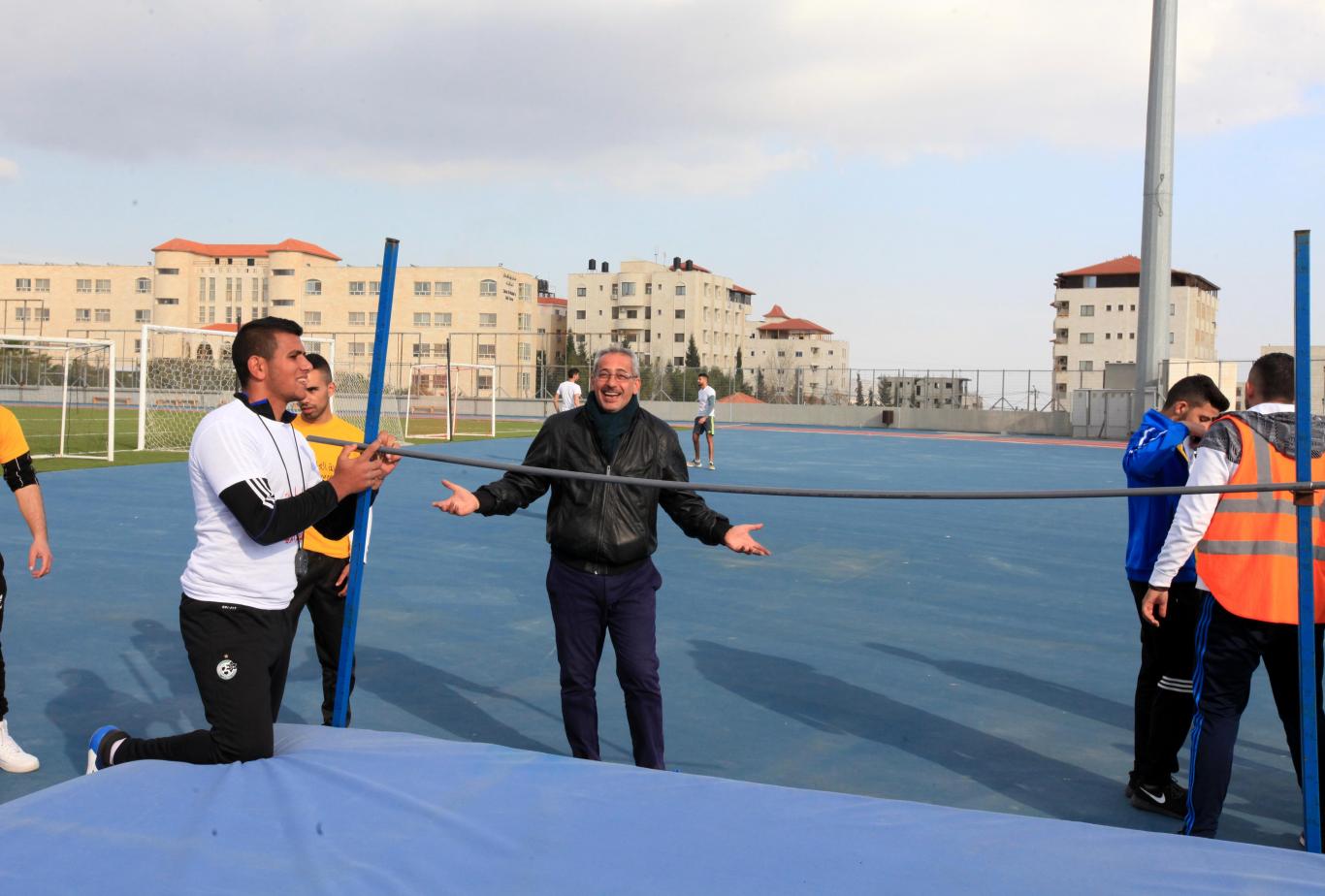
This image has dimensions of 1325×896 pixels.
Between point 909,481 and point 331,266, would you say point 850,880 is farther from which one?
point 331,266

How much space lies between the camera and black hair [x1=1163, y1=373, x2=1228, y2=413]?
4406mm

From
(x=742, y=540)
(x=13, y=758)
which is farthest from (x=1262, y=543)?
(x=13, y=758)

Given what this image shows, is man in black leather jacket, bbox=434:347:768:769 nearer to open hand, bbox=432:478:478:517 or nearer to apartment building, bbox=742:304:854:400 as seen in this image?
open hand, bbox=432:478:478:517

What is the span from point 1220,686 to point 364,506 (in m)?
3.15

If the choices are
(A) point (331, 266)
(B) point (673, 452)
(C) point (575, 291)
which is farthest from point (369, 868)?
(C) point (575, 291)

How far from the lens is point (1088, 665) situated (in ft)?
21.3

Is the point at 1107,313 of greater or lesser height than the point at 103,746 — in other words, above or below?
above

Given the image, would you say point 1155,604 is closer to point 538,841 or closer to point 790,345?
point 538,841

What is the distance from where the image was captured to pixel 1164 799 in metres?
4.34

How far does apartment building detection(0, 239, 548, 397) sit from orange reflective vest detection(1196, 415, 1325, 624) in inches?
3304

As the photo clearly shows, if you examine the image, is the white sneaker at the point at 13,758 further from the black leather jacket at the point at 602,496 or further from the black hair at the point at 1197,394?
the black hair at the point at 1197,394

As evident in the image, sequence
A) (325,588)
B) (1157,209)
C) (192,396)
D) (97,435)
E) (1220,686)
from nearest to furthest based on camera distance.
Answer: (1220,686)
(325,588)
(97,435)
(1157,209)
(192,396)

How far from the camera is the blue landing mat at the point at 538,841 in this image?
8.30 ft

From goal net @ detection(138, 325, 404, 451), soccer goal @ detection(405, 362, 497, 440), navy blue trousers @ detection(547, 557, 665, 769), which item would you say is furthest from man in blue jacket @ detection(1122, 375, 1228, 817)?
soccer goal @ detection(405, 362, 497, 440)
